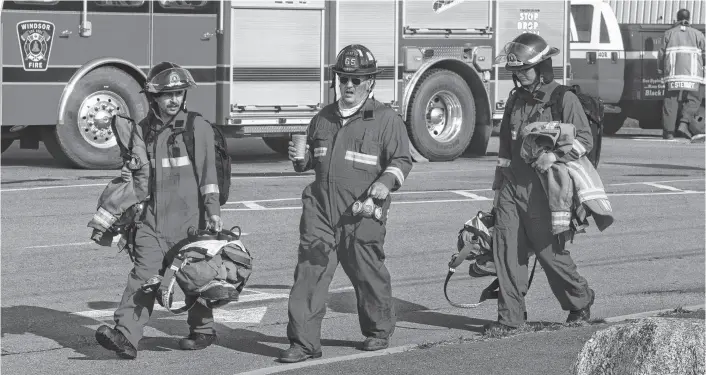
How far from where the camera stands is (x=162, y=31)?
1608 centimetres

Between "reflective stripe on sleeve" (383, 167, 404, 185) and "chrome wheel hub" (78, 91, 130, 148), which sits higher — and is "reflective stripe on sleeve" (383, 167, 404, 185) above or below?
above

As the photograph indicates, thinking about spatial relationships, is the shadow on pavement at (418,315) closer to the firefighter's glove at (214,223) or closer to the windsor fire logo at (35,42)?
the firefighter's glove at (214,223)

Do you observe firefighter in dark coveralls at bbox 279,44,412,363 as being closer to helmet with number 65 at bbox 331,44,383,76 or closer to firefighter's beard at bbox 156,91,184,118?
helmet with number 65 at bbox 331,44,383,76

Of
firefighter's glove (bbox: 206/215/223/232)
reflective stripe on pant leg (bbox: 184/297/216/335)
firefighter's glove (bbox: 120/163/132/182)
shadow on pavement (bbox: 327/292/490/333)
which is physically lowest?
shadow on pavement (bbox: 327/292/490/333)

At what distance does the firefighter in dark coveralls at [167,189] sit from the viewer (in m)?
7.61

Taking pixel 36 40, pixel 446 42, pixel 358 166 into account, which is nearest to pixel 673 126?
pixel 446 42

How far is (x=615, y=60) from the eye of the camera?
23234 millimetres

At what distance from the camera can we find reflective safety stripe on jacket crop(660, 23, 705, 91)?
2250cm

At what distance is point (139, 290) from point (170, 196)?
53 cm

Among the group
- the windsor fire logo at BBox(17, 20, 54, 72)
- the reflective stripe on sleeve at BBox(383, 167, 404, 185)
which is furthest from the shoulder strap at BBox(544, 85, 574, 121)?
the windsor fire logo at BBox(17, 20, 54, 72)

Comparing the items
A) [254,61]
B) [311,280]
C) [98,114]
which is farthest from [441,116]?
[311,280]

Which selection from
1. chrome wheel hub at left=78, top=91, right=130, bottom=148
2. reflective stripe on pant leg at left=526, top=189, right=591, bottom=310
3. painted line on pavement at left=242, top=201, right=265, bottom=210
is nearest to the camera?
reflective stripe on pant leg at left=526, top=189, right=591, bottom=310

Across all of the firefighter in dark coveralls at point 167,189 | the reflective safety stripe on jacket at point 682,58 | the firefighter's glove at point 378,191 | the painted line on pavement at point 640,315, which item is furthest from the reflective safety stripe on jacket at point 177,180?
the reflective safety stripe on jacket at point 682,58

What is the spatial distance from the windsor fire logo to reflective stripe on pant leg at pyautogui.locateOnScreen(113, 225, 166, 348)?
26.4 ft
